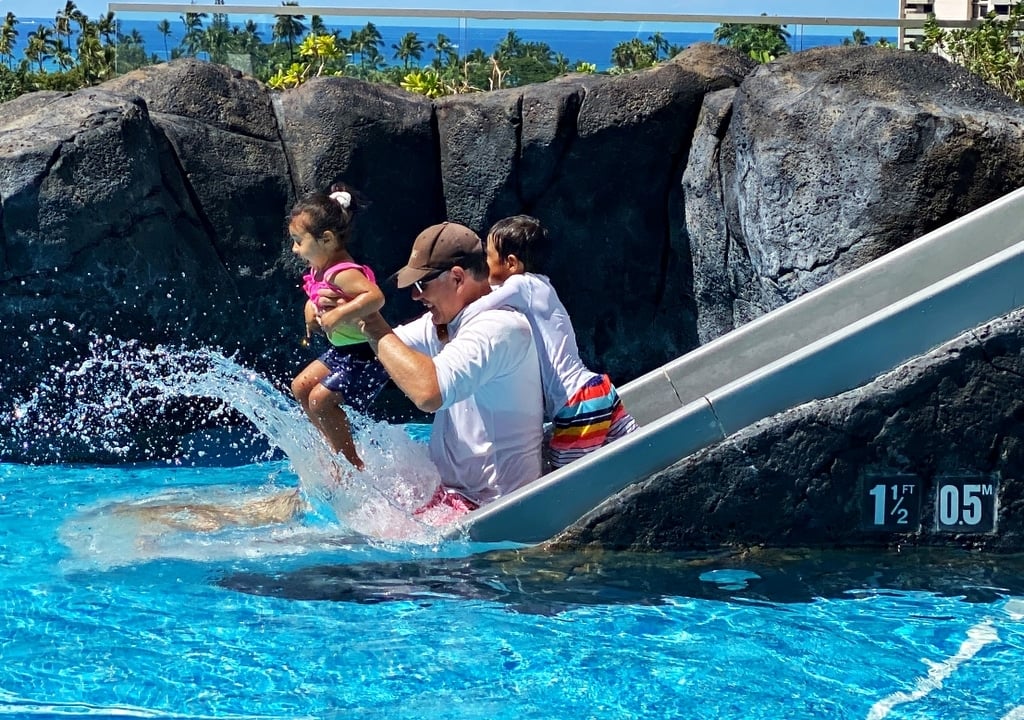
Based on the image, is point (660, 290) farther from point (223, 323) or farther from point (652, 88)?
point (223, 323)

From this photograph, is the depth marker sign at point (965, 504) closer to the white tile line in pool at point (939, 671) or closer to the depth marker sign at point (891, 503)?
the depth marker sign at point (891, 503)

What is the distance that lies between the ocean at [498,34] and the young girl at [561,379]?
14.4 feet

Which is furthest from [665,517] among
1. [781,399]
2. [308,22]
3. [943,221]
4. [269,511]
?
[308,22]

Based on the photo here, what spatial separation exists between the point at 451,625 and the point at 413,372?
2.42 ft

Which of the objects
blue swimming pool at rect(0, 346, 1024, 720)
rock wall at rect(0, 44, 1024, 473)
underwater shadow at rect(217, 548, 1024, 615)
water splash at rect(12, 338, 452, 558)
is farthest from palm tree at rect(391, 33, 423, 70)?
underwater shadow at rect(217, 548, 1024, 615)

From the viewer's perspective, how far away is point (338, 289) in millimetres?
4199

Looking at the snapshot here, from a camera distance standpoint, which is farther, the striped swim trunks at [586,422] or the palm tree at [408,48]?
the palm tree at [408,48]

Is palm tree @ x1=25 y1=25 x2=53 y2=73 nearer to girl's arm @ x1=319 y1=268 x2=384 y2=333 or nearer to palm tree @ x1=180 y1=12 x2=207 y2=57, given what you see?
palm tree @ x1=180 y1=12 x2=207 y2=57

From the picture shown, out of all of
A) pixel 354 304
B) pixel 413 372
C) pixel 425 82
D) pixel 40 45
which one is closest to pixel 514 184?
pixel 425 82

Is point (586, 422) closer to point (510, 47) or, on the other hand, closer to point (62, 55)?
point (510, 47)

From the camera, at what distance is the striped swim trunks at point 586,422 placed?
416 centimetres

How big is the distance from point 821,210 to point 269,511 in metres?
2.72

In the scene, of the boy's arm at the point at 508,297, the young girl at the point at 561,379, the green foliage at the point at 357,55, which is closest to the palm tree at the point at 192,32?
A: the green foliage at the point at 357,55

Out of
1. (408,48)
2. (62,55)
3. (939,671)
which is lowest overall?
(939,671)
